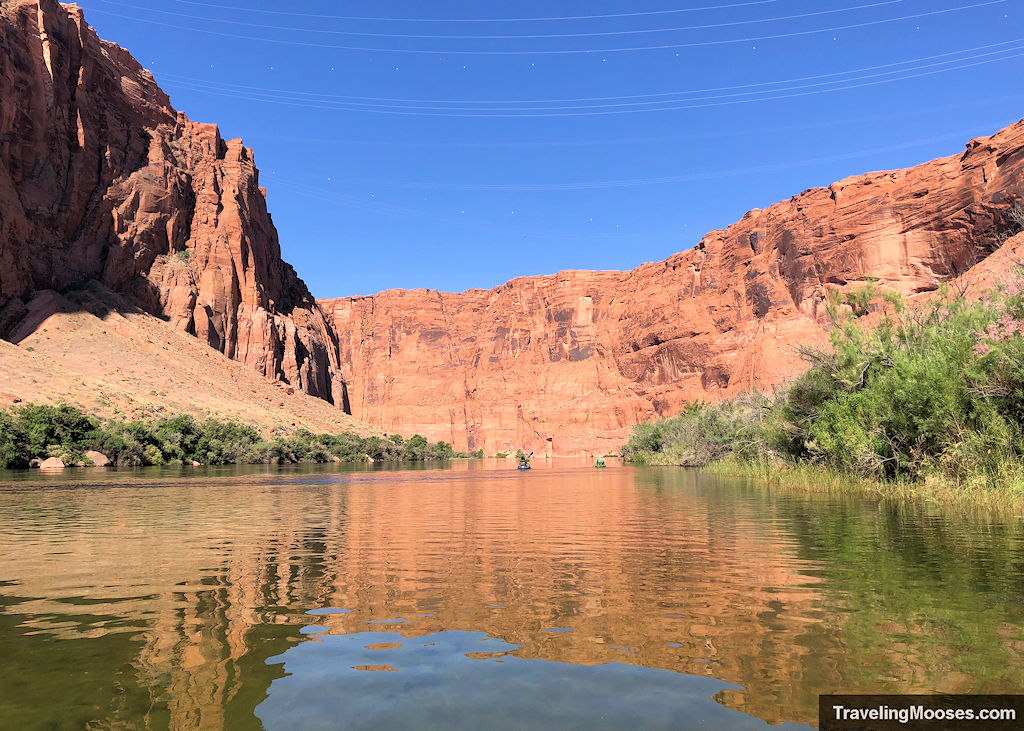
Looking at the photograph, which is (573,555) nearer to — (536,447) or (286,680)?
(286,680)

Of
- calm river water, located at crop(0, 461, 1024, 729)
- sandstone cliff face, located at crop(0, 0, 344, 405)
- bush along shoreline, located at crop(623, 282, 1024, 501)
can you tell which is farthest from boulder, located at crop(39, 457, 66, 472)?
bush along shoreline, located at crop(623, 282, 1024, 501)

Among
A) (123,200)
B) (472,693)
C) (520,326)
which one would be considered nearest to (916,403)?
(472,693)

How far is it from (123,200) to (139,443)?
53415 millimetres

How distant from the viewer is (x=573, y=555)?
1005 centimetres

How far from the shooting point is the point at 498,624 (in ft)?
19.9

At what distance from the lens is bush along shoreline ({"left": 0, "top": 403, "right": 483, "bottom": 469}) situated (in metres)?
44.0

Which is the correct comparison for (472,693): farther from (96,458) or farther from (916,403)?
(96,458)

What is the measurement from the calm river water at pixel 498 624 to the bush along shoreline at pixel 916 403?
4085 millimetres

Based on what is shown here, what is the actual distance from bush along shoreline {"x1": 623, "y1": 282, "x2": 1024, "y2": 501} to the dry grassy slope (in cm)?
5342

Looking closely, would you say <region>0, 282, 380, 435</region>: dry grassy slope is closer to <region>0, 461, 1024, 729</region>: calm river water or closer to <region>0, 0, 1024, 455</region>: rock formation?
<region>0, 0, 1024, 455</region>: rock formation

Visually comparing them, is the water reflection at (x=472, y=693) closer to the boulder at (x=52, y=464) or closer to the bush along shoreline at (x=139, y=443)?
the boulder at (x=52, y=464)

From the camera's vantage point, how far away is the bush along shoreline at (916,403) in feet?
51.2

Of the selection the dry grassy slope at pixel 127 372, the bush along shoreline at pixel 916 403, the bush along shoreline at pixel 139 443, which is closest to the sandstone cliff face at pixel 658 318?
the bush along shoreline at pixel 916 403

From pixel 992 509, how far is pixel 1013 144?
90.3 metres
